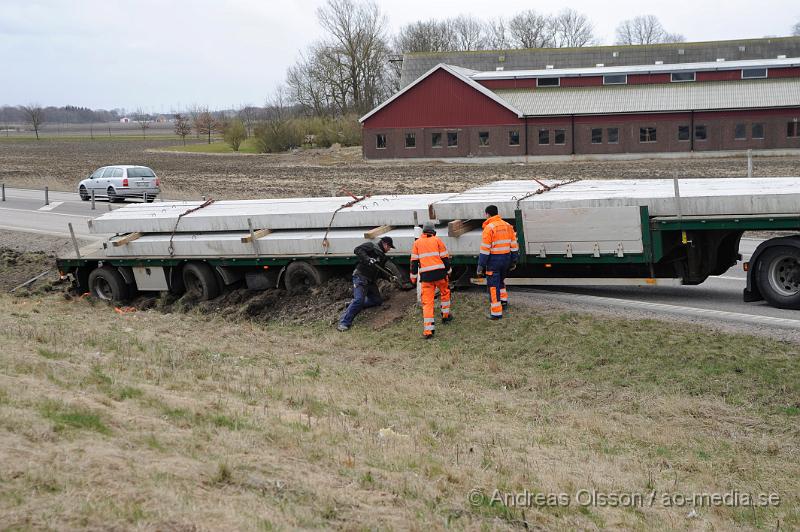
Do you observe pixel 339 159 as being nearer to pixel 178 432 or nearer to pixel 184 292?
pixel 184 292

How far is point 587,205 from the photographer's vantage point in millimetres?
13625

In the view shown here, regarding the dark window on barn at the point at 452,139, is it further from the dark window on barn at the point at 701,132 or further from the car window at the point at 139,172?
the car window at the point at 139,172

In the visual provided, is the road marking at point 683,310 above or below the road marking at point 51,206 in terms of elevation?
below

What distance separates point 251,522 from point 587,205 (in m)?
9.21

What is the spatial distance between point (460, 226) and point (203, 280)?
17.3 ft

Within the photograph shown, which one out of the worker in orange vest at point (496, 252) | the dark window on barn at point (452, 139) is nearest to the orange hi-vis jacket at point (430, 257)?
the worker in orange vest at point (496, 252)

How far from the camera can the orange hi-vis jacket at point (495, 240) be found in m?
13.2

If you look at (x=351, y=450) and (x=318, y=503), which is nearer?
(x=318, y=503)

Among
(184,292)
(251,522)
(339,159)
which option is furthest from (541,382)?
(339,159)

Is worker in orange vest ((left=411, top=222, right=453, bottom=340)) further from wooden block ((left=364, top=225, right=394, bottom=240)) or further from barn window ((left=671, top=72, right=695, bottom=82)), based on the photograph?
barn window ((left=671, top=72, right=695, bottom=82))

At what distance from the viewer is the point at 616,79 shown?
2319 inches

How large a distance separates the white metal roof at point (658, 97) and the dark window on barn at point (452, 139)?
4.01 m

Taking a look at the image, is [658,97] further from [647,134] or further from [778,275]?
[778,275]

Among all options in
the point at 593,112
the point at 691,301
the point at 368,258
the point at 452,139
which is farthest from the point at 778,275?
the point at 452,139
